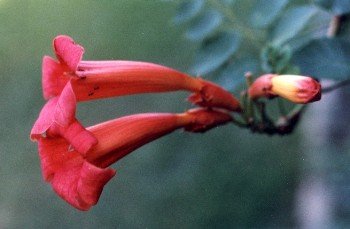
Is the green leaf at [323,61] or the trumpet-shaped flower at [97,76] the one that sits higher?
the trumpet-shaped flower at [97,76]

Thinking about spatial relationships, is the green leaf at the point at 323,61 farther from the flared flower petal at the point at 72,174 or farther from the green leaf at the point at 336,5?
the flared flower petal at the point at 72,174

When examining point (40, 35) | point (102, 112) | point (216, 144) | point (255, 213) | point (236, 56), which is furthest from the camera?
point (40, 35)

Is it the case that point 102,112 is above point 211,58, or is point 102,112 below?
below

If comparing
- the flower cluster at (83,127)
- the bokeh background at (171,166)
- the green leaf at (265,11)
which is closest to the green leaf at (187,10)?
the green leaf at (265,11)

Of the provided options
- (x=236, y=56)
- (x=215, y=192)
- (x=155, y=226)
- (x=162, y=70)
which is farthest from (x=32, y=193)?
(x=162, y=70)

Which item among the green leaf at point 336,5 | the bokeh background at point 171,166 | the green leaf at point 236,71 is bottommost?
the bokeh background at point 171,166

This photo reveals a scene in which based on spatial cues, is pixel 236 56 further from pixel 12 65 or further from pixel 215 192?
pixel 12 65

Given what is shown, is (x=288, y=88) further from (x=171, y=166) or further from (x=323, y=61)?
(x=171, y=166)
